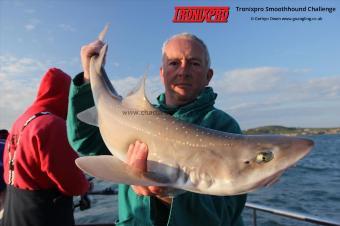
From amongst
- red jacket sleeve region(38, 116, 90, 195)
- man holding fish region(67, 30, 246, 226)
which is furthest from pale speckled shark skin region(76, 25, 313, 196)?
red jacket sleeve region(38, 116, 90, 195)

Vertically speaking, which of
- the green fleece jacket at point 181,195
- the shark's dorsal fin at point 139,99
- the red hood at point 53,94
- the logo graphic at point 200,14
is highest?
the logo graphic at point 200,14

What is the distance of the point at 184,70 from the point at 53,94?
2475 mm

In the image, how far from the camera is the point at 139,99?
9.82ft

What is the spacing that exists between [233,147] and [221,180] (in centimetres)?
24

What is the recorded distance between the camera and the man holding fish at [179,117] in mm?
2859

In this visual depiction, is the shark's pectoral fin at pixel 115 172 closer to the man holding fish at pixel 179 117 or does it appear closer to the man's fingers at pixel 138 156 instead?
the man's fingers at pixel 138 156

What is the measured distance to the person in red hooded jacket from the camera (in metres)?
4.35

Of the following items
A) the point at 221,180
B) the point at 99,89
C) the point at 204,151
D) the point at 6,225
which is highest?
the point at 99,89

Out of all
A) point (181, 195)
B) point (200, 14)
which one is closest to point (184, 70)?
point (181, 195)

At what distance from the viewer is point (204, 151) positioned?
8.39ft

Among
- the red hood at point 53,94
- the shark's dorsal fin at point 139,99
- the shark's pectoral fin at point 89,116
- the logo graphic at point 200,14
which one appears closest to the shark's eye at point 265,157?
the shark's dorsal fin at point 139,99

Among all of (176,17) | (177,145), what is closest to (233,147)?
(177,145)

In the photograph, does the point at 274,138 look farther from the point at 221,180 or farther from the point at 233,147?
the point at 221,180

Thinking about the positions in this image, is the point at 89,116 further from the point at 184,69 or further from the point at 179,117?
the point at 184,69
